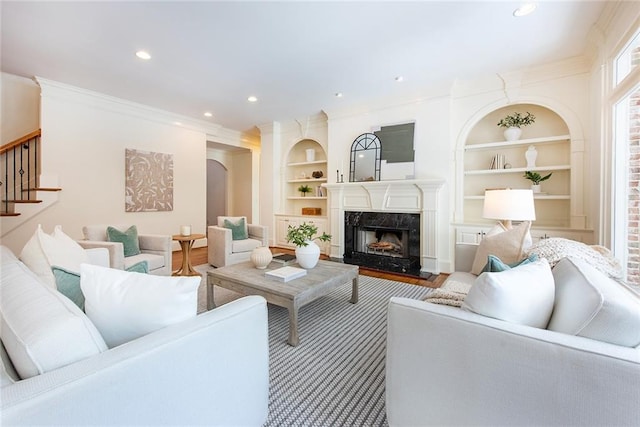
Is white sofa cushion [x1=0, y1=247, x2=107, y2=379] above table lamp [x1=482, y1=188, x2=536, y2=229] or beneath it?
beneath

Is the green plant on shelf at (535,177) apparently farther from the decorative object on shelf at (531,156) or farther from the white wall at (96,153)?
the white wall at (96,153)

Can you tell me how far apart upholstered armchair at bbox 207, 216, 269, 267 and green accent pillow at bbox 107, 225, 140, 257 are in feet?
3.43

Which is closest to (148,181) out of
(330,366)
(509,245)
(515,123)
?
(330,366)

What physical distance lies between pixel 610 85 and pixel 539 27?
0.88 meters

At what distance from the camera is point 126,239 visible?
3160 mm

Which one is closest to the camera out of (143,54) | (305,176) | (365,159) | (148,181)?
(143,54)

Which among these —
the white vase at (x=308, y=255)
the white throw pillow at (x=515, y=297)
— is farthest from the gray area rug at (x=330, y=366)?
the white throw pillow at (x=515, y=297)

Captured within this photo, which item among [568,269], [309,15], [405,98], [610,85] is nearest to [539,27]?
[610,85]

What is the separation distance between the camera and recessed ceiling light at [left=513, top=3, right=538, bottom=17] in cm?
236

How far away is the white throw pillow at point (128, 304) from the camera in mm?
908

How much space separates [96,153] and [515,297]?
5.60 metres

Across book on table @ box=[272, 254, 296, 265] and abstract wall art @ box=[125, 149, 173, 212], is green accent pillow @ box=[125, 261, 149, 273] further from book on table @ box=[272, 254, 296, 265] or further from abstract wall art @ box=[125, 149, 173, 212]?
abstract wall art @ box=[125, 149, 173, 212]

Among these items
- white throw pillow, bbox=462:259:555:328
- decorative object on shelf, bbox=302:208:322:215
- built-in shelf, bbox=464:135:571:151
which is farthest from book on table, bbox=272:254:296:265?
built-in shelf, bbox=464:135:571:151

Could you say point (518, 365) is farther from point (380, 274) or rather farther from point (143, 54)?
point (143, 54)
